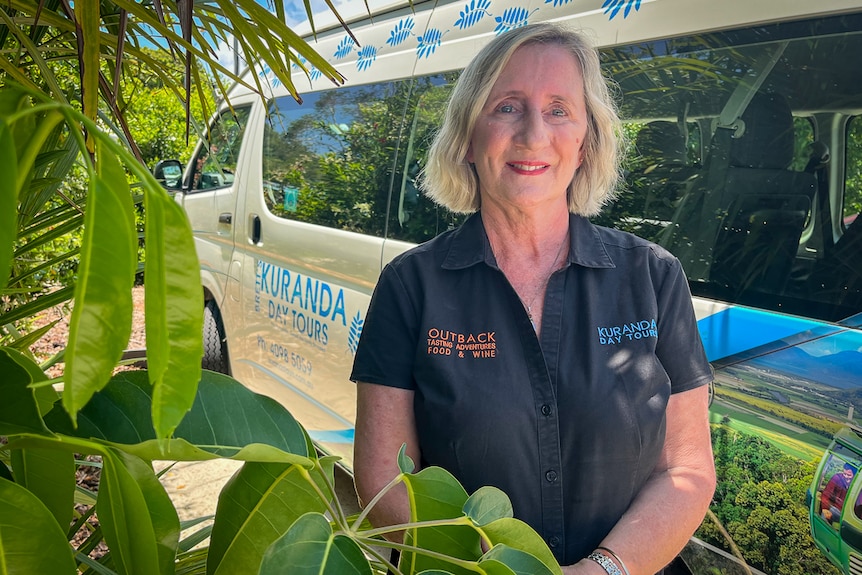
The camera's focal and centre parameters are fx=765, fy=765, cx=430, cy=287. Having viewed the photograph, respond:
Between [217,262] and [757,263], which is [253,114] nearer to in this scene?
[217,262]

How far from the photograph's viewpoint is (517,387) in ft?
4.63

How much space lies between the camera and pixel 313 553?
46 cm

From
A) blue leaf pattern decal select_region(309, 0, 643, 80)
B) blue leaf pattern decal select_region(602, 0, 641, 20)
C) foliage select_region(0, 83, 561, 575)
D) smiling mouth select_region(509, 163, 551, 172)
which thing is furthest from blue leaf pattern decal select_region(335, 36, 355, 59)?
foliage select_region(0, 83, 561, 575)

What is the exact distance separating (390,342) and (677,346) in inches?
21.8

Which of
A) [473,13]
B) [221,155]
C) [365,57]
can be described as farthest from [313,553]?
[221,155]

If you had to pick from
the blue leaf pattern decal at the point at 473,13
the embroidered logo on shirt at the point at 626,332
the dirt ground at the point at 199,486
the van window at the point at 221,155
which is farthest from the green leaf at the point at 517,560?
the van window at the point at 221,155

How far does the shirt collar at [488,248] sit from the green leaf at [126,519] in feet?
3.35

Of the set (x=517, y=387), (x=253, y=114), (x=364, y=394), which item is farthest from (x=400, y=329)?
(x=253, y=114)

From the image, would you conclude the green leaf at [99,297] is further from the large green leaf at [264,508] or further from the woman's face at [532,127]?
the woman's face at [532,127]

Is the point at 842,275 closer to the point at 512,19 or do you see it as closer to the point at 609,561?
the point at 609,561

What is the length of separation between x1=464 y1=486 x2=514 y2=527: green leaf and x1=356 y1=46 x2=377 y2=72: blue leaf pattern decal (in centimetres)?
283

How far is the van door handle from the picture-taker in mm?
3984

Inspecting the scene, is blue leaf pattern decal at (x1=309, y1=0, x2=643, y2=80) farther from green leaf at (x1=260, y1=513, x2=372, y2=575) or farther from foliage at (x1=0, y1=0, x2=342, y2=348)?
green leaf at (x1=260, y1=513, x2=372, y2=575)

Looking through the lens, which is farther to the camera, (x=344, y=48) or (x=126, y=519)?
(x=344, y=48)
